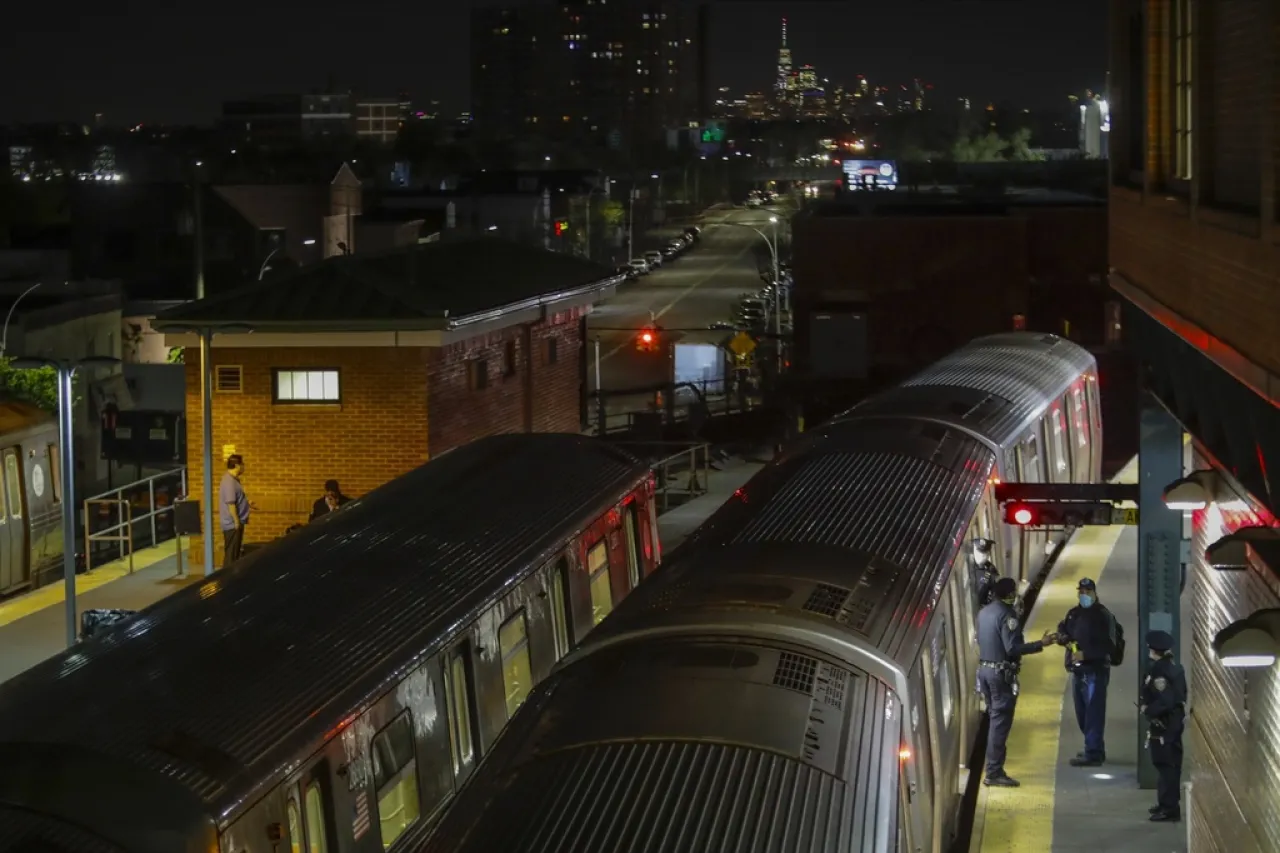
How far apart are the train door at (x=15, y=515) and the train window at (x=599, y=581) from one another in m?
9.13

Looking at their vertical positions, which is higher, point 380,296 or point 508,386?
point 380,296

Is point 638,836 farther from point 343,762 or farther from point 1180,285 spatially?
point 1180,285

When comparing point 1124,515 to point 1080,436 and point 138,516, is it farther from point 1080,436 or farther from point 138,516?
point 138,516

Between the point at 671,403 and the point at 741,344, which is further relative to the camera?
the point at 671,403

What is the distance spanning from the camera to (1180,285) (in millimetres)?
9633

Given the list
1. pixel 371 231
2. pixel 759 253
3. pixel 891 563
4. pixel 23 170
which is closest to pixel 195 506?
pixel 891 563

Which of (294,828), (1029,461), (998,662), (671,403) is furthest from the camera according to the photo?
(671,403)

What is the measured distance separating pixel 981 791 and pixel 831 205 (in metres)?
39.9

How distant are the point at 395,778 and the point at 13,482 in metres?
12.7

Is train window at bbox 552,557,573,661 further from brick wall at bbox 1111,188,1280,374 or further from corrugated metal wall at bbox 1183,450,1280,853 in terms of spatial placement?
brick wall at bbox 1111,188,1280,374

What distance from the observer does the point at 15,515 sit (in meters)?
19.4

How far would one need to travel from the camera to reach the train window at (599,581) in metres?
12.4

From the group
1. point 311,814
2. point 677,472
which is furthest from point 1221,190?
point 677,472

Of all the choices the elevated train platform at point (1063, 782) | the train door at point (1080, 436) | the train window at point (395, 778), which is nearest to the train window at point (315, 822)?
the train window at point (395, 778)
